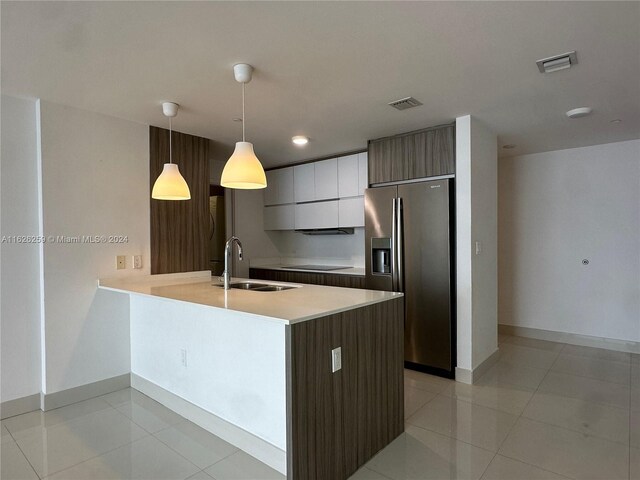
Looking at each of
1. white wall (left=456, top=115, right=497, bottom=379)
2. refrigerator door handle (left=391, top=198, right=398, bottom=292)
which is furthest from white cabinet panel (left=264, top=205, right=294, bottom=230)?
white wall (left=456, top=115, right=497, bottom=379)

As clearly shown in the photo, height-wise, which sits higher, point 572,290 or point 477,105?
point 477,105

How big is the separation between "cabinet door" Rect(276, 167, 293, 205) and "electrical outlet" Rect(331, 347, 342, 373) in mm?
3386

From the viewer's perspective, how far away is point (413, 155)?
3551mm

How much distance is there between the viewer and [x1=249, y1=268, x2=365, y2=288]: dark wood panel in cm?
411

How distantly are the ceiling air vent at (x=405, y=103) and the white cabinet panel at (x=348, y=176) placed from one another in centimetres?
148

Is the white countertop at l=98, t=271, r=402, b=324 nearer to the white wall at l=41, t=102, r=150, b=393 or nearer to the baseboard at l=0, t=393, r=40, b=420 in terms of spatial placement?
the white wall at l=41, t=102, r=150, b=393

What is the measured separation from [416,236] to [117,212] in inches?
106

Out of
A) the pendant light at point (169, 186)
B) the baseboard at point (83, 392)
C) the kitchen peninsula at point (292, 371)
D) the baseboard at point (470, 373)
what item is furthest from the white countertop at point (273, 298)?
the baseboard at point (470, 373)

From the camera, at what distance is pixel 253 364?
207 centimetres

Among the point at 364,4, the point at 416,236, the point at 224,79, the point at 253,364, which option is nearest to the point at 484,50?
the point at 364,4

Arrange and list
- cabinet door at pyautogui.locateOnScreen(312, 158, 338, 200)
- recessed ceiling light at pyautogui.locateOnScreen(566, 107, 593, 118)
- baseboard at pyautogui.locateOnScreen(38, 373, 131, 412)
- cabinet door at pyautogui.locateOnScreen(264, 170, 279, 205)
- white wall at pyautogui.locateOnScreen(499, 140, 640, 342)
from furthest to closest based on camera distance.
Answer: cabinet door at pyautogui.locateOnScreen(264, 170, 279, 205) < cabinet door at pyautogui.locateOnScreen(312, 158, 338, 200) < white wall at pyautogui.locateOnScreen(499, 140, 640, 342) < recessed ceiling light at pyautogui.locateOnScreen(566, 107, 593, 118) < baseboard at pyautogui.locateOnScreen(38, 373, 131, 412)

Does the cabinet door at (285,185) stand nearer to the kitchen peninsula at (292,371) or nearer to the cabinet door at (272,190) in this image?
the cabinet door at (272,190)

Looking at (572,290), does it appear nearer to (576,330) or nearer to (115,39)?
(576,330)

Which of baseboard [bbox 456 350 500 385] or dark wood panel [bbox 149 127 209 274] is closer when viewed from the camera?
baseboard [bbox 456 350 500 385]
